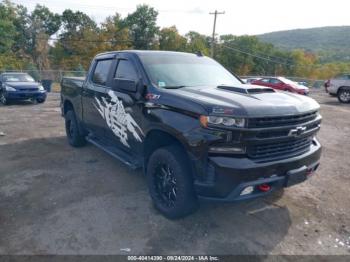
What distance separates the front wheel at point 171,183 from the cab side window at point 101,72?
6.45ft

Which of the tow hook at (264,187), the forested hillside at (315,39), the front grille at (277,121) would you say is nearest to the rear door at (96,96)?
the front grille at (277,121)

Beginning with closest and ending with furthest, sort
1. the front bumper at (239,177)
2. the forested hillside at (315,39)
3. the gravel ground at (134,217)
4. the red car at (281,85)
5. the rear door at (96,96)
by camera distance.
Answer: the front bumper at (239,177) < the gravel ground at (134,217) < the rear door at (96,96) < the red car at (281,85) < the forested hillside at (315,39)

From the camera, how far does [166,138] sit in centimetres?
361

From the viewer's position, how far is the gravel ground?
309 cm

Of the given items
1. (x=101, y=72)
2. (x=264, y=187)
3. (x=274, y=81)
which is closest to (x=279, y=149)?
(x=264, y=187)

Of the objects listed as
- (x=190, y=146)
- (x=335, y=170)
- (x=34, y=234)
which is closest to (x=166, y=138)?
(x=190, y=146)

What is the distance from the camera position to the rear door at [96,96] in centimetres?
488

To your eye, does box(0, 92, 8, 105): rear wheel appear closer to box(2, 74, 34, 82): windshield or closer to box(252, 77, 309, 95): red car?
box(2, 74, 34, 82): windshield

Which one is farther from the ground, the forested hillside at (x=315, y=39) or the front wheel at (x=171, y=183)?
the forested hillside at (x=315, y=39)

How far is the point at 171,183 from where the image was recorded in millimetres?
3490

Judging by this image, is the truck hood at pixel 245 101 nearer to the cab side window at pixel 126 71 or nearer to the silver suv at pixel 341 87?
the cab side window at pixel 126 71

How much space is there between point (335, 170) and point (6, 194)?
215 inches

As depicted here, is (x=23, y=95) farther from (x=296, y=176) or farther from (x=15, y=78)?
(x=296, y=176)

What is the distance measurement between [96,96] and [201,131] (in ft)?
8.82
